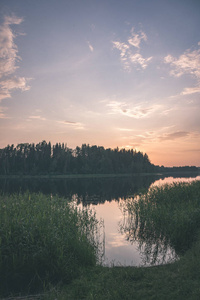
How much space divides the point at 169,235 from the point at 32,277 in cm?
897

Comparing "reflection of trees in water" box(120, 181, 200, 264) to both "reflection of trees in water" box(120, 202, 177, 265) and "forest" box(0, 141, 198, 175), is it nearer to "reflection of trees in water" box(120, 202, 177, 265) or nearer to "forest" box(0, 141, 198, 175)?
"reflection of trees in water" box(120, 202, 177, 265)

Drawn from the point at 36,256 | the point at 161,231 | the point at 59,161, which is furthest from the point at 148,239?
the point at 59,161

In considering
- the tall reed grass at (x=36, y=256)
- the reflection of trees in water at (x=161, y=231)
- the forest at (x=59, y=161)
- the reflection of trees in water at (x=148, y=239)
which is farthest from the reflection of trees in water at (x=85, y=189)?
the forest at (x=59, y=161)

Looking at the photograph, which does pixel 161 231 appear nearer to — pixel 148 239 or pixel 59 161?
pixel 148 239

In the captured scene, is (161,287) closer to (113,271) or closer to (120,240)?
(113,271)

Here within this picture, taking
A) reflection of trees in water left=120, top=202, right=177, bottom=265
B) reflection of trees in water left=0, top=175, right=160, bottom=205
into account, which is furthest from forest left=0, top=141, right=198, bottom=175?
reflection of trees in water left=120, top=202, right=177, bottom=265

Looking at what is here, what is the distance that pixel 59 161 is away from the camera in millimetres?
122000

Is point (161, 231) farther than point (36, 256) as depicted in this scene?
Yes

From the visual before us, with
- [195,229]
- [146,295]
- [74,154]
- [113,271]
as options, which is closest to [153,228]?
[195,229]

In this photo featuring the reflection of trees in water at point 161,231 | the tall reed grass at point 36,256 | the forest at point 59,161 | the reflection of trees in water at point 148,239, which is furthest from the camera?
the forest at point 59,161

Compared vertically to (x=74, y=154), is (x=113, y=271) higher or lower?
lower

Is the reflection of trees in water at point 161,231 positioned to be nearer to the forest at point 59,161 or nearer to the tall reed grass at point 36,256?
the tall reed grass at point 36,256

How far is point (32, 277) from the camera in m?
8.56

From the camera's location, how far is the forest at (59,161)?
11944 centimetres
